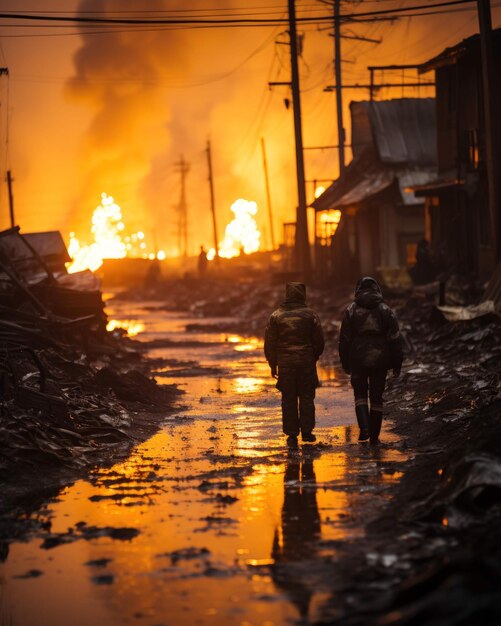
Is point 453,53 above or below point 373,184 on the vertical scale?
Answer: above

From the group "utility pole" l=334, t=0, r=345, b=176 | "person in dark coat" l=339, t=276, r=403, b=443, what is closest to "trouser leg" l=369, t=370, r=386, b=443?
"person in dark coat" l=339, t=276, r=403, b=443

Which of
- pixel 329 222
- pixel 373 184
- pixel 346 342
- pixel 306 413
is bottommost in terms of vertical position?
pixel 306 413

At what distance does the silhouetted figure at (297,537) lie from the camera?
6160mm

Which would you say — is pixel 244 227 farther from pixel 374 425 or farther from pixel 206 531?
pixel 206 531

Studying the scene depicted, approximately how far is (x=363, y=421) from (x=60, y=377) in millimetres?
5547

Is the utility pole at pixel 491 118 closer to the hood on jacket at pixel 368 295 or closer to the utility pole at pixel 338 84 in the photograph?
the hood on jacket at pixel 368 295

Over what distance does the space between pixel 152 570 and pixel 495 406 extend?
5.15 m

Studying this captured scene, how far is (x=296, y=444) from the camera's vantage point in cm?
1168

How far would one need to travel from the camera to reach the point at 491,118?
71.2ft

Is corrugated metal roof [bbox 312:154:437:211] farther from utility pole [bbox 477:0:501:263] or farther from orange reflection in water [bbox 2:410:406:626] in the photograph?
orange reflection in water [bbox 2:410:406:626]

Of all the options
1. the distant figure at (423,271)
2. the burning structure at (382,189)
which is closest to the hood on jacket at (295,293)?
the distant figure at (423,271)

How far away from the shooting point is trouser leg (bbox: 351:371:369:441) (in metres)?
11.9

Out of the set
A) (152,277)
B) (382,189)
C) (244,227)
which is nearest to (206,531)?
(382,189)

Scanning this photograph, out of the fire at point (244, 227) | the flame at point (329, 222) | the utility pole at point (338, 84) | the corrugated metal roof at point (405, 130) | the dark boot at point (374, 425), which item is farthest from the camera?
the fire at point (244, 227)
